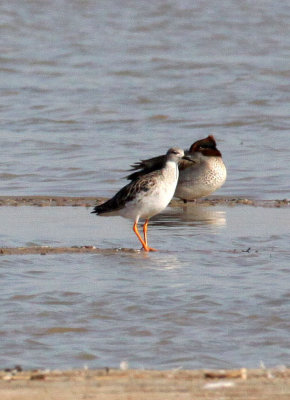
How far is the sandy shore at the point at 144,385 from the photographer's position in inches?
174

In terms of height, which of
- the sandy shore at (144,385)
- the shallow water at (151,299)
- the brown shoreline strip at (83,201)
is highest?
the sandy shore at (144,385)

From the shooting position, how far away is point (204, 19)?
93.1 feet

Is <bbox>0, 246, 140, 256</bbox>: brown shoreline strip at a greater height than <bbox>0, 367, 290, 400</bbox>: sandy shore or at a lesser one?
lesser

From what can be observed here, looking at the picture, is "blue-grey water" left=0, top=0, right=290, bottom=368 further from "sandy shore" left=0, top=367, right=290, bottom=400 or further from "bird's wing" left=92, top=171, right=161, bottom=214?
"sandy shore" left=0, top=367, right=290, bottom=400

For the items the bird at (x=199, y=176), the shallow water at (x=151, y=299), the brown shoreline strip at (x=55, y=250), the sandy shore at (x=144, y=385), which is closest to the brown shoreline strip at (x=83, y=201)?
the bird at (x=199, y=176)

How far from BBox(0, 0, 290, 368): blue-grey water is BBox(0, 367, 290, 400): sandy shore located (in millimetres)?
838

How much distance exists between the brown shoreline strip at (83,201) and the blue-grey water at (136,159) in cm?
31

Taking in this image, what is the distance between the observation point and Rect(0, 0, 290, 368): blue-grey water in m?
6.27

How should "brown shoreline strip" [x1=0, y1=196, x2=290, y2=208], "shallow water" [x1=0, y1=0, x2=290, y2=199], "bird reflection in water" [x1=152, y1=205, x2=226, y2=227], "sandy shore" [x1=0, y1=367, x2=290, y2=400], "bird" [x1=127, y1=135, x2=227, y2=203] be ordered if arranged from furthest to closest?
1. "shallow water" [x1=0, y1=0, x2=290, y2=199]
2. "bird" [x1=127, y1=135, x2=227, y2=203]
3. "brown shoreline strip" [x1=0, y1=196, x2=290, y2=208]
4. "bird reflection in water" [x1=152, y1=205, x2=226, y2=227]
5. "sandy shore" [x1=0, y1=367, x2=290, y2=400]

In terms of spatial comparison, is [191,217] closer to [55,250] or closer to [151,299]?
[55,250]

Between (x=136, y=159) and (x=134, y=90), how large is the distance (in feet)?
20.8

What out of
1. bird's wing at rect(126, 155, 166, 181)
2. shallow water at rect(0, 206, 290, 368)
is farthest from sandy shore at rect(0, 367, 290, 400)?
bird's wing at rect(126, 155, 166, 181)

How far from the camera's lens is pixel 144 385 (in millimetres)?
4613

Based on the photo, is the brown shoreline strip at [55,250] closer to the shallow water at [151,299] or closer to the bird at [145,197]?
the shallow water at [151,299]
